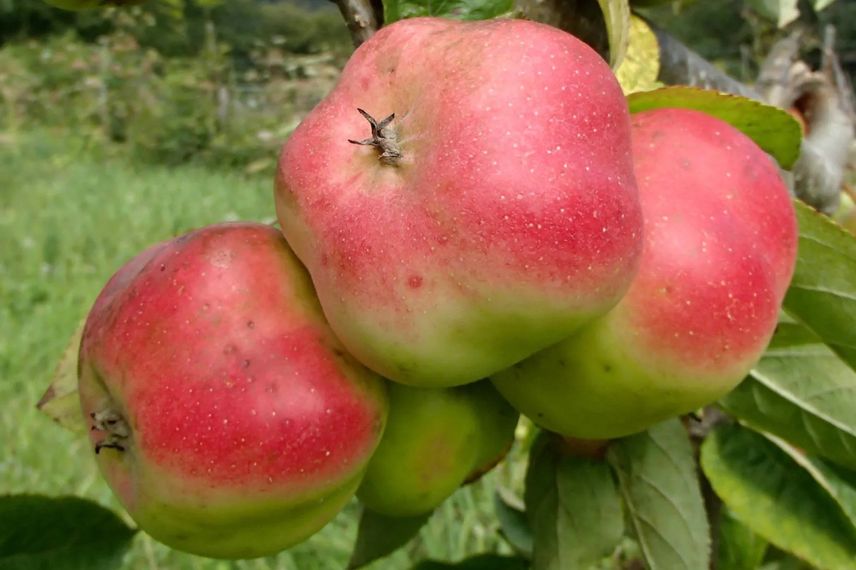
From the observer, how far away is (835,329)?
0.58 metres

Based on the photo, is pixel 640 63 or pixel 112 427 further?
pixel 640 63

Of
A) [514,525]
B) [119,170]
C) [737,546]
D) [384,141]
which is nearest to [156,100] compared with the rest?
[119,170]

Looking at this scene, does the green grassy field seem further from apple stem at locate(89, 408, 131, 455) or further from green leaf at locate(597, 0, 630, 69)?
green leaf at locate(597, 0, 630, 69)

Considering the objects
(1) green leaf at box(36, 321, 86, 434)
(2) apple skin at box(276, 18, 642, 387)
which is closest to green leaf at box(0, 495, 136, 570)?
(1) green leaf at box(36, 321, 86, 434)

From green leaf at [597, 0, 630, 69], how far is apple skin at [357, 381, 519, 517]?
0.21 meters

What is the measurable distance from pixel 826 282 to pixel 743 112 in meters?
0.11

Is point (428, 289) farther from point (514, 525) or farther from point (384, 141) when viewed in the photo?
point (514, 525)

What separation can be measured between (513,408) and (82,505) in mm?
301

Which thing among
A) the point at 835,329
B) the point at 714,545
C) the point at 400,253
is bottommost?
the point at 714,545

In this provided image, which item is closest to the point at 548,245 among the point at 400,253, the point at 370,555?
the point at 400,253

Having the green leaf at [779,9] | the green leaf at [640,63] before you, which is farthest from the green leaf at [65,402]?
the green leaf at [779,9]

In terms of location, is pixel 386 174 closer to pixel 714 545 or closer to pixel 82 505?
pixel 82 505

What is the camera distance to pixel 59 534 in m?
0.64

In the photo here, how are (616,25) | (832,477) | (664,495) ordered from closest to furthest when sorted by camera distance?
1. (616,25)
2. (664,495)
3. (832,477)
